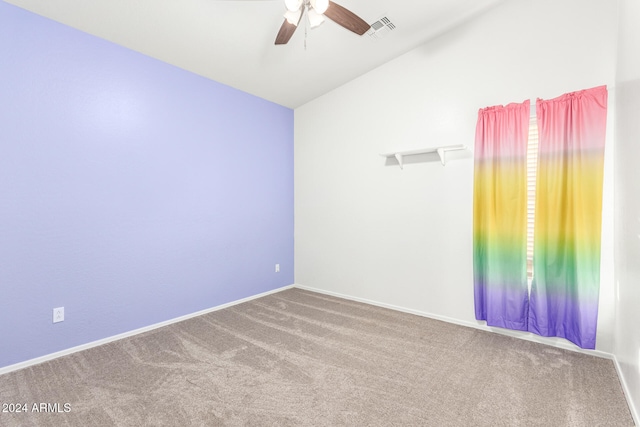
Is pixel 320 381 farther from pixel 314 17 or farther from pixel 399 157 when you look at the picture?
pixel 314 17

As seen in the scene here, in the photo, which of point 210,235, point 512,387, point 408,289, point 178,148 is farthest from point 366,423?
point 178,148

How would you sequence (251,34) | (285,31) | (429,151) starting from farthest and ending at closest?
(429,151), (251,34), (285,31)

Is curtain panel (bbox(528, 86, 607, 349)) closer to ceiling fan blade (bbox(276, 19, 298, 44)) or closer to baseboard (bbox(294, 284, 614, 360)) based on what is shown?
baseboard (bbox(294, 284, 614, 360))

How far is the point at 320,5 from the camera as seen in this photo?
1980 mm

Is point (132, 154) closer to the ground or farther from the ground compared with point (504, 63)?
closer to the ground

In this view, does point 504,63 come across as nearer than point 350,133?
Yes

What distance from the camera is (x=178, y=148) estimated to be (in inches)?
131

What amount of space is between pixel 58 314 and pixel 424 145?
390cm

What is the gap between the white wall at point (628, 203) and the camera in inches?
69.7

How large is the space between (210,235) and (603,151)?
3911 millimetres

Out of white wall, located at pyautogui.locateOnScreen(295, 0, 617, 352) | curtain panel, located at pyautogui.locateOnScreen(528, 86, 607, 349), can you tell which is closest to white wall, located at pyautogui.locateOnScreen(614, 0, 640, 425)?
curtain panel, located at pyautogui.locateOnScreen(528, 86, 607, 349)

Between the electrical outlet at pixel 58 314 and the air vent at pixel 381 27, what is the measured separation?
148 inches

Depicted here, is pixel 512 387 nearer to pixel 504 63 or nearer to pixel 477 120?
pixel 477 120

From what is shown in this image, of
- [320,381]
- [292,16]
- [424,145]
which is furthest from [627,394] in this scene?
[292,16]
